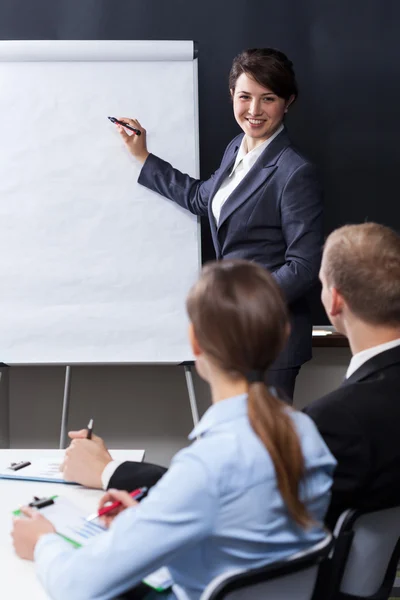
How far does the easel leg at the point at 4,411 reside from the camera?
343 cm

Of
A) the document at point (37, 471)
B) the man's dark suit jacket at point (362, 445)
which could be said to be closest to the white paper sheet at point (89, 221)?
the document at point (37, 471)

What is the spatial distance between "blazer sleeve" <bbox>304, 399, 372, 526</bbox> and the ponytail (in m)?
0.22

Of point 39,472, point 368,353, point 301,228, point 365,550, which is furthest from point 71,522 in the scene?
point 301,228

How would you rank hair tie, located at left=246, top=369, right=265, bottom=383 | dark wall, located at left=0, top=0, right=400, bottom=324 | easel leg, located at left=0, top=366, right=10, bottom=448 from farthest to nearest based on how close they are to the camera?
easel leg, located at left=0, top=366, right=10, bottom=448, dark wall, located at left=0, top=0, right=400, bottom=324, hair tie, located at left=246, top=369, right=265, bottom=383

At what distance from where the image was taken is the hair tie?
3.45ft

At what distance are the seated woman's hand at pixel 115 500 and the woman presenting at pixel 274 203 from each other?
1.45 m

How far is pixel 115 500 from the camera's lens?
121 centimetres

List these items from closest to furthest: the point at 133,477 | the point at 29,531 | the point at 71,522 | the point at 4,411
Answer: the point at 29,531, the point at 71,522, the point at 133,477, the point at 4,411

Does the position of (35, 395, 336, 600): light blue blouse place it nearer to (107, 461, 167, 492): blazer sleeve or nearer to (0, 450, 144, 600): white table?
(0, 450, 144, 600): white table

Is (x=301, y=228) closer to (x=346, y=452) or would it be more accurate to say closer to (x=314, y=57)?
(x=314, y=57)

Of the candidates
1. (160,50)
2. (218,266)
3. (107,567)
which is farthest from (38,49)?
(107,567)

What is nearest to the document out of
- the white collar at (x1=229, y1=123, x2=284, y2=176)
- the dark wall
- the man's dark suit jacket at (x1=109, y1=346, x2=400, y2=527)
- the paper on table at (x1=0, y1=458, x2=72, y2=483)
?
the paper on table at (x1=0, y1=458, x2=72, y2=483)

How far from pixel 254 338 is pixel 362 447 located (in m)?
0.34

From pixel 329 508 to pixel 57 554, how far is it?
1.51 ft
